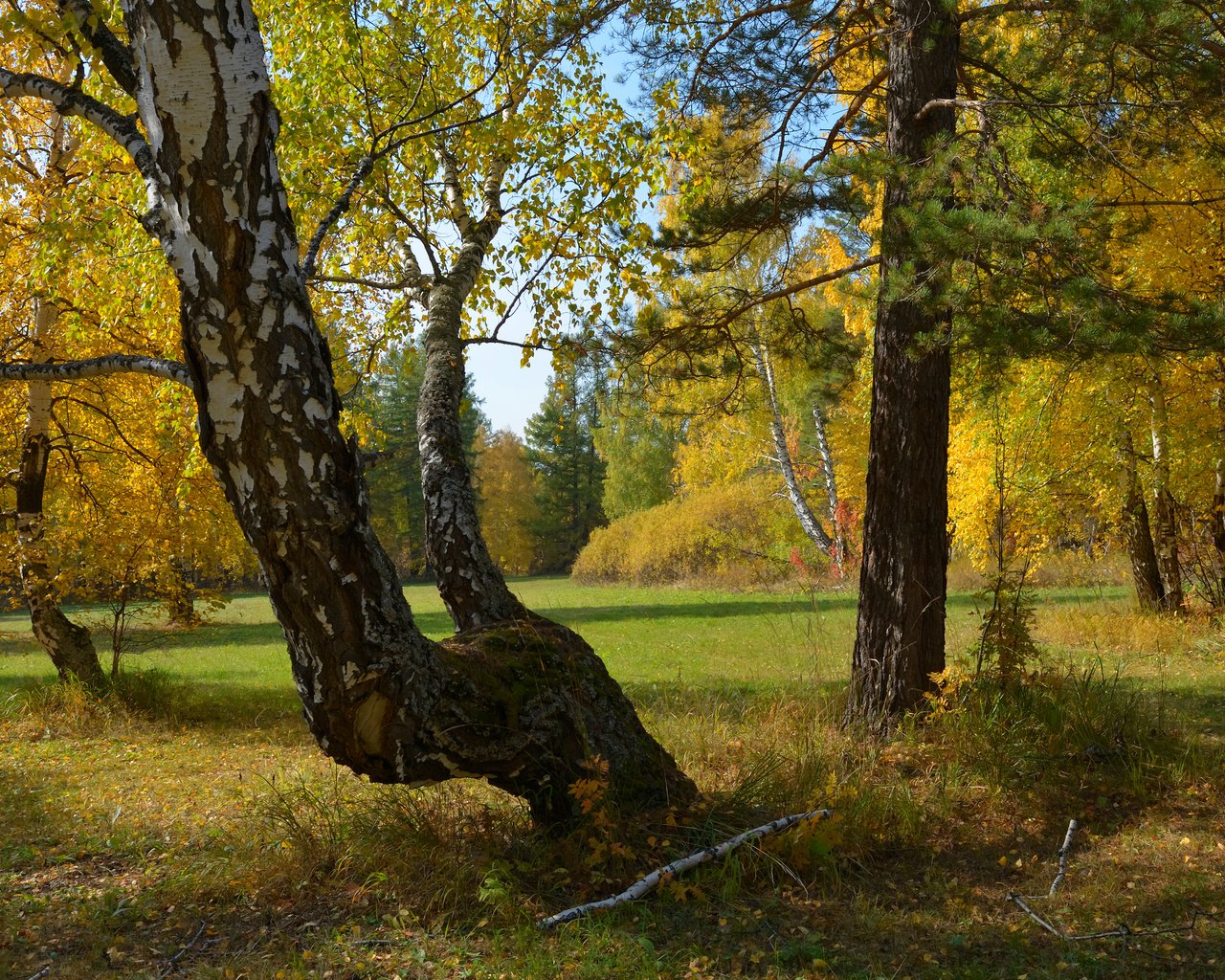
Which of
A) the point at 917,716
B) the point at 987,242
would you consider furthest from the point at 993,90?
the point at 917,716

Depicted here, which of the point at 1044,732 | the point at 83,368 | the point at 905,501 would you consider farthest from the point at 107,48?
the point at 1044,732

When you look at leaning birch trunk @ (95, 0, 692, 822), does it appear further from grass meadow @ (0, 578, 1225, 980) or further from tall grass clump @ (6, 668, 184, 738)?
tall grass clump @ (6, 668, 184, 738)

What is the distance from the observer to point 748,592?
885 inches

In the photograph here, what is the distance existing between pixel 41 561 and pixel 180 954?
20.1 ft

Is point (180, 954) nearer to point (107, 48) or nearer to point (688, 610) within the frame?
point (107, 48)

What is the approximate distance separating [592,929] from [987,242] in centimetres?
339

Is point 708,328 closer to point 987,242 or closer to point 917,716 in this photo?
point 987,242

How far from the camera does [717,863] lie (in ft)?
12.3

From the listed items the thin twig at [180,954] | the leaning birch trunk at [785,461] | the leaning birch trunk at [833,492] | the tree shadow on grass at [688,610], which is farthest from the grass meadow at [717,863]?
the leaning birch trunk at [785,461]

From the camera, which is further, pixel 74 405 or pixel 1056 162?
pixel 74 405

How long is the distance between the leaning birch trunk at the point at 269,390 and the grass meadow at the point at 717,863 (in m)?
0.62

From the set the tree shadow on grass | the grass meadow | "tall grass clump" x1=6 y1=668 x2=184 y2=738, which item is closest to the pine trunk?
the grass meadow

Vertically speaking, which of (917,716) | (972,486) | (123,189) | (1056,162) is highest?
(123,189)

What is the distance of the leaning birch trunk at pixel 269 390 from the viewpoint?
2936 mm
